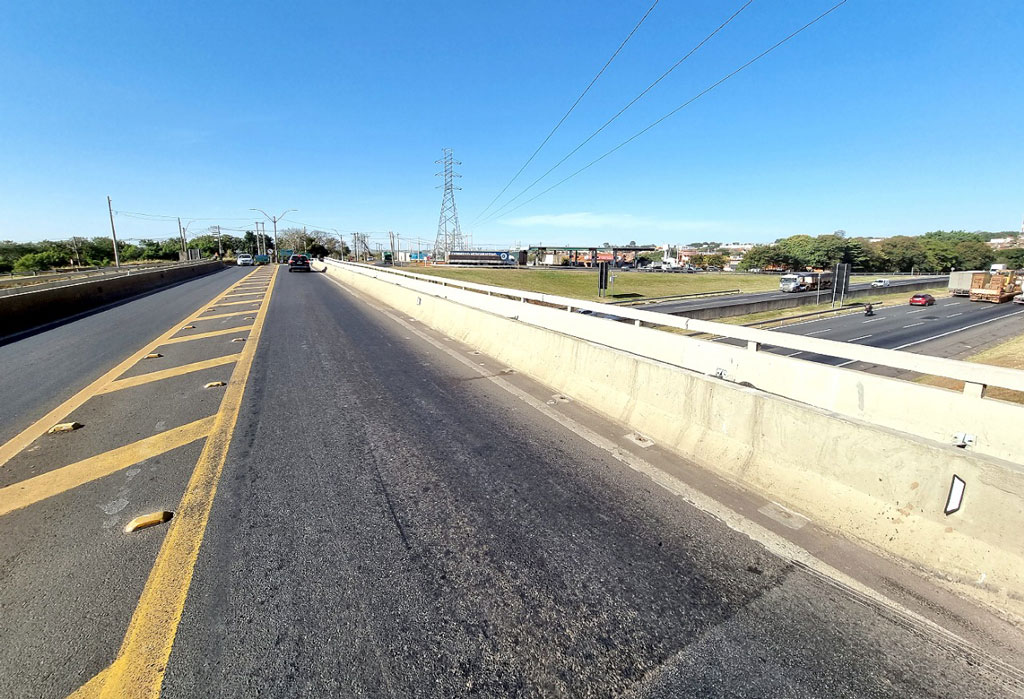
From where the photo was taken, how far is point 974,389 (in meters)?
3.83

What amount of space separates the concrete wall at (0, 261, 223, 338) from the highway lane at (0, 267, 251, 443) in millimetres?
686

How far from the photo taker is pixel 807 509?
327 cm

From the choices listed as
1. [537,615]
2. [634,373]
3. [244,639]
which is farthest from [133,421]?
[634,373]

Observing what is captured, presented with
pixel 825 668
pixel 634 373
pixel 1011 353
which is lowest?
pixel 1011 353

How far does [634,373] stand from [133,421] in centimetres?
564

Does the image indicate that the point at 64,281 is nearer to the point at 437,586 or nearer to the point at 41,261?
the point at 437,586

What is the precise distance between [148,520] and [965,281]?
66.6m

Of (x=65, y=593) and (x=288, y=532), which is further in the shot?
(x=288, y=532)

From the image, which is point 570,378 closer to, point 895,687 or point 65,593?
point 895,687

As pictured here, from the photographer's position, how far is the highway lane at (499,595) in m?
1.99

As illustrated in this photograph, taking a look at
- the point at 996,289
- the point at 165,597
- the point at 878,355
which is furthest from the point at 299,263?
the point at 996,289

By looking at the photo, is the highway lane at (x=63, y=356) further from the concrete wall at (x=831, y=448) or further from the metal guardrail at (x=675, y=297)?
the metal guardrail at (x=675, y=297)

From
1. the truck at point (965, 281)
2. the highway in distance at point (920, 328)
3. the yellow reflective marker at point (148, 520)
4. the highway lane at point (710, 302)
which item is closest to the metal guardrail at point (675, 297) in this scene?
the highway lane at point (710, 302)

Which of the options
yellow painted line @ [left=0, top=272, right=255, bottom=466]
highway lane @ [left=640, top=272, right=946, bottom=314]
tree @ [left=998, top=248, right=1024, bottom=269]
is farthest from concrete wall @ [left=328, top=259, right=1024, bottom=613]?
tree @ [left=998, top=248, right=1024, bottom=269]
